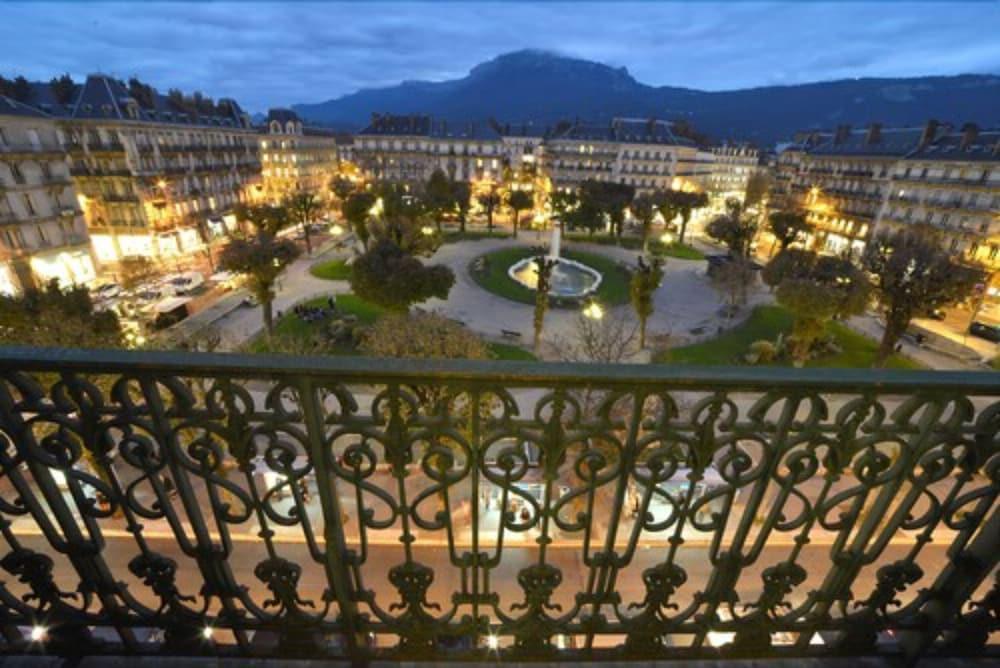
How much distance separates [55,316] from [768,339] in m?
32.7

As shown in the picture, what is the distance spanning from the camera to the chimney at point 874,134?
54.4m

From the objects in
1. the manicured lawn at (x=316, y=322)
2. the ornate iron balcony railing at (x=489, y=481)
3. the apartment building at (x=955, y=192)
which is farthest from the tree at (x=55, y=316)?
the apartment building at (x=955, y=192)

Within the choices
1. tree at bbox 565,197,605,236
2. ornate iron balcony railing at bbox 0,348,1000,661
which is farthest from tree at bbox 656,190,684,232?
ornate iron balcony railing at bbox 0,348,1000,661

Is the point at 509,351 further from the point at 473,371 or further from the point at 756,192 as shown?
the point at 756,192

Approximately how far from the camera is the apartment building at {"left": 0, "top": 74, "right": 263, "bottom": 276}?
125 ft

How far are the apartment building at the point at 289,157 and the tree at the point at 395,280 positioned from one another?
4743cm

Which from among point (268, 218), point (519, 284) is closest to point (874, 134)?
point (519, 284)

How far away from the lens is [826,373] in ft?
8.54

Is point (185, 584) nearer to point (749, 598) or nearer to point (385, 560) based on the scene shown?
point (385, 560)

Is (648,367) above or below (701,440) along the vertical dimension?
above

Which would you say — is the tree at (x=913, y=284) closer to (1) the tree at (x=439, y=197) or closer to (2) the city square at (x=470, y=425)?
(2) the city square at (x=470, y=425)

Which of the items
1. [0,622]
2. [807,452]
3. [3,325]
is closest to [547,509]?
[807,452]

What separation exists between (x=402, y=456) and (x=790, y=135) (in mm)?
244413

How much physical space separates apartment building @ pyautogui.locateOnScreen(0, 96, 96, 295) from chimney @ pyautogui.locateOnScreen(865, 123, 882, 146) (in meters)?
76.6
